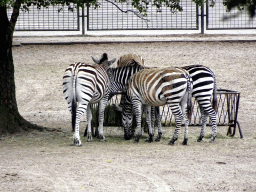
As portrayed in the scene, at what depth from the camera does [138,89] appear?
27.3ft

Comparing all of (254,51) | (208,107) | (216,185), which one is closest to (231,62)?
(254,51)

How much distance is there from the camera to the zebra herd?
784cm

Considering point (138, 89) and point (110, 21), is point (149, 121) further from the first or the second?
point (110, 21)

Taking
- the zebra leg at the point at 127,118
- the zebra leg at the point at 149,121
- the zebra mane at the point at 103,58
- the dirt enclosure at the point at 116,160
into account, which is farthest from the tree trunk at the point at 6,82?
the zebra leg at the point at 149,121

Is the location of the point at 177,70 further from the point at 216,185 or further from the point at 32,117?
the point at 32,117

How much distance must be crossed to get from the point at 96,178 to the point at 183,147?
285 centimetres

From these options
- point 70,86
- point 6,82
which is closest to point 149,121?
point 70,86

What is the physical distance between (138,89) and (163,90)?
643 mm

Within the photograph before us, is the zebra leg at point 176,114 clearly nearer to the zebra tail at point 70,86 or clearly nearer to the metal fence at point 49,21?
the zebra tail at point 70,86

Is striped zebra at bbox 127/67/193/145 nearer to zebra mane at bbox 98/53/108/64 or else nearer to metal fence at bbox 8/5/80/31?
zebra mane at bbox 98/53/108/64

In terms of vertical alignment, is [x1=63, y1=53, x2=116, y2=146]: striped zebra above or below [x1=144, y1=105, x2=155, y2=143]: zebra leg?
above

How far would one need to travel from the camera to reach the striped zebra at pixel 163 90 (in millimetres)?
7852

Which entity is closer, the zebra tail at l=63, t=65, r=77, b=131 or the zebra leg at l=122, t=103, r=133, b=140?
the zebra tail at l=63, t=65, r=77, b=131

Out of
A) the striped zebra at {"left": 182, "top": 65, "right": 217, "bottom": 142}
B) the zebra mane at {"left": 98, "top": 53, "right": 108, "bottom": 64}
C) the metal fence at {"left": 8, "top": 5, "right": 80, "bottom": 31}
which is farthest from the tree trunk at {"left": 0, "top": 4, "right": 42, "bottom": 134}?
the metal fence at {"left": 8, "top": 5, "right": 80, "bottom": 31}
